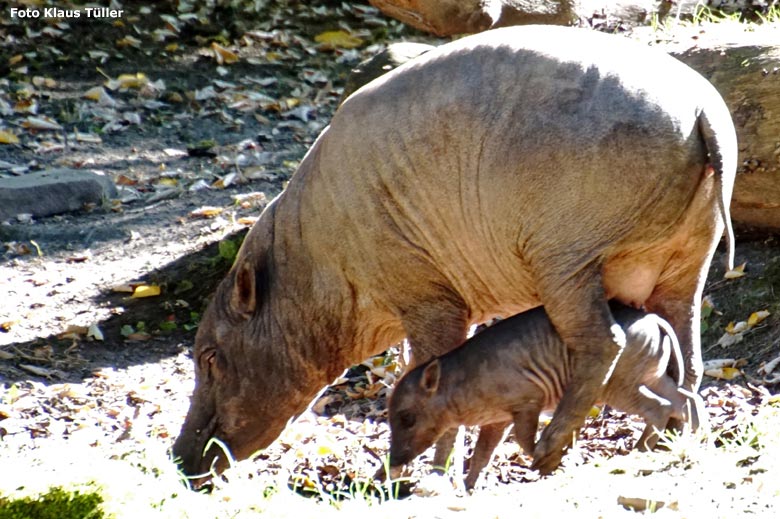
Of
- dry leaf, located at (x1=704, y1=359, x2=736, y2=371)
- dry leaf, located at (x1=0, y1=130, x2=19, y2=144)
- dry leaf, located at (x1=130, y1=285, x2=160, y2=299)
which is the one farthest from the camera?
dry leaf, located at (x1=0, y1=130, x2=19, y2=144)

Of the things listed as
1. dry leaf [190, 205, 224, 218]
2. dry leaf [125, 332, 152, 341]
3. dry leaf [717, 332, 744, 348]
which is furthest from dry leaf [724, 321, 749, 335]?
dry leaf [190, 205, 224, 218]

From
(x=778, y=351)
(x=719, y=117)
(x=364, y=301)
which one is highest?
(x=719, y=117)

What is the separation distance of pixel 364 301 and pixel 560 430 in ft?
3.42

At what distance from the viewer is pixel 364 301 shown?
17.5ft

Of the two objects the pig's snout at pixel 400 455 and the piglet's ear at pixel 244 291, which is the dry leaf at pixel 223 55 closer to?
the piglet's ear at pixel 244 291

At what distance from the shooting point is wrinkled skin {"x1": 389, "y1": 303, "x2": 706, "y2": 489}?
493 centimetres

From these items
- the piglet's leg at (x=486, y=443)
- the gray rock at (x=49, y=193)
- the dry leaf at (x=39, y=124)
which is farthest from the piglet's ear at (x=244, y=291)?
the dry leaf at (x=39, y=124)

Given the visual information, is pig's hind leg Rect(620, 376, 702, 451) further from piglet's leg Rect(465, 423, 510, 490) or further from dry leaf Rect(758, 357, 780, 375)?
dry leaf Rect(758, 357, 780, 375)

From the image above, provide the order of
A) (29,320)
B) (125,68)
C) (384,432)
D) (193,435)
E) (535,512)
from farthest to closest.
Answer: (125,68) → (29,320) → (384,432) → (193,435) → (535,512)

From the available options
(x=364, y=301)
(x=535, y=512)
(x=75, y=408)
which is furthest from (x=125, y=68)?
(x=535, y=512)

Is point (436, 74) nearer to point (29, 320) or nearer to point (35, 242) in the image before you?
point (29, 320)

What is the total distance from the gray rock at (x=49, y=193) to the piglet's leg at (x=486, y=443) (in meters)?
4.26

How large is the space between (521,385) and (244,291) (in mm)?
1359

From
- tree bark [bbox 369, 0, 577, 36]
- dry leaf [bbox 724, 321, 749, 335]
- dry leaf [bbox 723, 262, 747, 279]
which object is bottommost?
dry leaf [bbox 724, 321, 749, 335]
